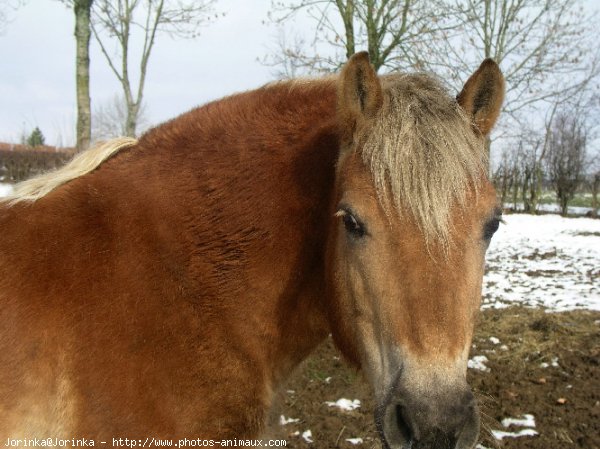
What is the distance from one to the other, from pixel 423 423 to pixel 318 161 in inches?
50.4

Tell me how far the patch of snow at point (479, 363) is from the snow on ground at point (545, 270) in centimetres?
239

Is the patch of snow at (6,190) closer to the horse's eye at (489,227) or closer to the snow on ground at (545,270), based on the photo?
the horse's eye at (489,227)

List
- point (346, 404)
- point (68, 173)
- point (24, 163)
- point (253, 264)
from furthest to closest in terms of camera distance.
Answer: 1. point (24, 163)
2. point (346, 404)
3. point (68, 173)
4. point (253, 264)

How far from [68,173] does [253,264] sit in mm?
1072

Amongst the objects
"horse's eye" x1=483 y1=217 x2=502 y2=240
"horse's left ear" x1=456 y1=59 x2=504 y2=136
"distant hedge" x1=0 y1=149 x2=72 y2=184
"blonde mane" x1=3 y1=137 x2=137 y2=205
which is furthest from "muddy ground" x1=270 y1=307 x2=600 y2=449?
"distant hedge" x1=0 y1=149 x2=72 y2=184

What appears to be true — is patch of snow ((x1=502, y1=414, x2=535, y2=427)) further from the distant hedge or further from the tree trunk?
the distant hedge

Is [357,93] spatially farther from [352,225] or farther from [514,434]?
[514,434]

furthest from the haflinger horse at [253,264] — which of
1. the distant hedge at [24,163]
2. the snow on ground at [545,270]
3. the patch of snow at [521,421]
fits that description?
the distant hedge at [24,163]

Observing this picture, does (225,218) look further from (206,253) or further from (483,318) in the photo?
(483,318)

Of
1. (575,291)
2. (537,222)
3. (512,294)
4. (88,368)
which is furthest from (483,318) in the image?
(537,222)

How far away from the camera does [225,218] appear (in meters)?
2.27

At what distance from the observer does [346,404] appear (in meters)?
4.70

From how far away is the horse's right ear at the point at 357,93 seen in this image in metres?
2.11

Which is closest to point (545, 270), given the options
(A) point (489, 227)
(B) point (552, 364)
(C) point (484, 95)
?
(B) point (552, 364)
